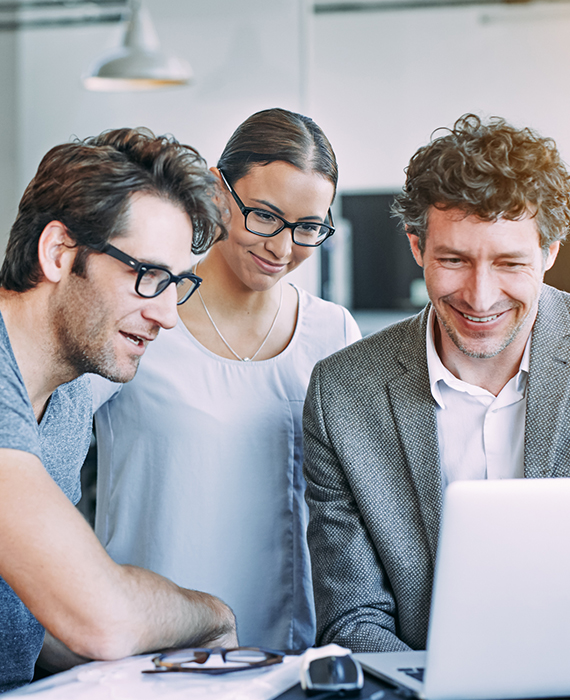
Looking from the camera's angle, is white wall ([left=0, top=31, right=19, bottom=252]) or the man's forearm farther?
white wall ([left=0, top=31, right=19, bottom=252])

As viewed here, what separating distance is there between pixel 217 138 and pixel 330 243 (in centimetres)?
108

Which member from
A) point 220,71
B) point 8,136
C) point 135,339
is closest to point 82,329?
point 135,339

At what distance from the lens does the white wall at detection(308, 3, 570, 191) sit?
18.3ft

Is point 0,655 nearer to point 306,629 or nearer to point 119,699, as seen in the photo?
point 119,699

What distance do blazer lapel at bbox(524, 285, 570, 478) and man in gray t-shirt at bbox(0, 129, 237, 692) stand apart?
626 mm

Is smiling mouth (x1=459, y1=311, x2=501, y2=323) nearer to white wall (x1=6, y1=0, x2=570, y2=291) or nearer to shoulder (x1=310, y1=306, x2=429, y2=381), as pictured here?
shoulder (x1=310, y1=306, x2=429, y2=381)

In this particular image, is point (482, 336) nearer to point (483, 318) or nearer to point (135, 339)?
point (483, 318)

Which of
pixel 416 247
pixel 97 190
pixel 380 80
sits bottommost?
pixel 416 247

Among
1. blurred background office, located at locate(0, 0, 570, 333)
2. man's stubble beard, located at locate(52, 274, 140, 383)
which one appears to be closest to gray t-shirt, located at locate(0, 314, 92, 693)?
man's stubble beard, located at locate(52, 274, 140, 383)

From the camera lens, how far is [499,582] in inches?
36.2

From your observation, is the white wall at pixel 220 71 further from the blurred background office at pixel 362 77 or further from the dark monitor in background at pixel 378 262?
the dark monitor in background at pixel 378 262

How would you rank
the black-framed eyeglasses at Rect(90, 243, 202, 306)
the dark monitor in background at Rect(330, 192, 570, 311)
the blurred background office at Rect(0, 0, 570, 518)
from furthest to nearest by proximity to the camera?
the dark monitor in background at Rect(330, 192, 570, 311), the blurred background office at Rect(0, 0, 570, 518), the black-framed eyeglasses at Rect(90, 243, 202, 306)

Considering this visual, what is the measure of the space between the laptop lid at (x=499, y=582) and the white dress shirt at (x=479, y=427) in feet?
1.93

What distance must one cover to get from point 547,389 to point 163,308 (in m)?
0.73
